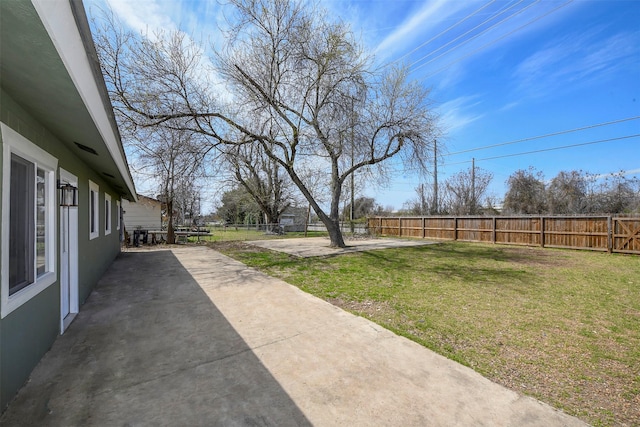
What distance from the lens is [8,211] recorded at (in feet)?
7.04

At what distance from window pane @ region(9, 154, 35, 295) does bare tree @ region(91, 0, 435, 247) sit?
20.1 ft

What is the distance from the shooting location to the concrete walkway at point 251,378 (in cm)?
202

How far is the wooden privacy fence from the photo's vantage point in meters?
10.8

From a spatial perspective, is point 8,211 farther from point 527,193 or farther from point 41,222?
point 527,193

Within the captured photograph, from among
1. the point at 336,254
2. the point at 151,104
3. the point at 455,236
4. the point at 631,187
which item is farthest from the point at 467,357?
the point at 631,187

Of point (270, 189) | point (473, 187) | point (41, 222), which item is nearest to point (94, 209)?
point (41, 222)

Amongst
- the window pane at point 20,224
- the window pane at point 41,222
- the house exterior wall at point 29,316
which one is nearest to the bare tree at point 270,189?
the house exterior wall at point 29,316

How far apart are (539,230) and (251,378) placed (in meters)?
15.0

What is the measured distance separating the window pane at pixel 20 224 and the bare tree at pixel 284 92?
6119 mm

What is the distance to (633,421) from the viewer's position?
6.59 ft

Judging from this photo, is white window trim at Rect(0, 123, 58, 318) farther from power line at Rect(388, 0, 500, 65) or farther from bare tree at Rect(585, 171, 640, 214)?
bare tree at Rect(585, 171, 640, 214)

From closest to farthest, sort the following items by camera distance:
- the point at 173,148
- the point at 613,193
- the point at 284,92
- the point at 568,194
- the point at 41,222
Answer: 1. the point at 41,222
2. the point at 173,148
3. the point at 284,92
4. the point at 613,193
5. the point at 568,194

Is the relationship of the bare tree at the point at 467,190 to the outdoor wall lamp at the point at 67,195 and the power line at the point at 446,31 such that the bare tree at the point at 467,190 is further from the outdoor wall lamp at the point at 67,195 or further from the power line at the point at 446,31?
the outdoor wall lamp at the point at 67,195

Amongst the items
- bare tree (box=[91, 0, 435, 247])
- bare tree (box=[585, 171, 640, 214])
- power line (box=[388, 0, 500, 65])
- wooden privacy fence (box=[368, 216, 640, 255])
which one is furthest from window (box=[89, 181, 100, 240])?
bare tree (box=[585, 171, 640, 214])
